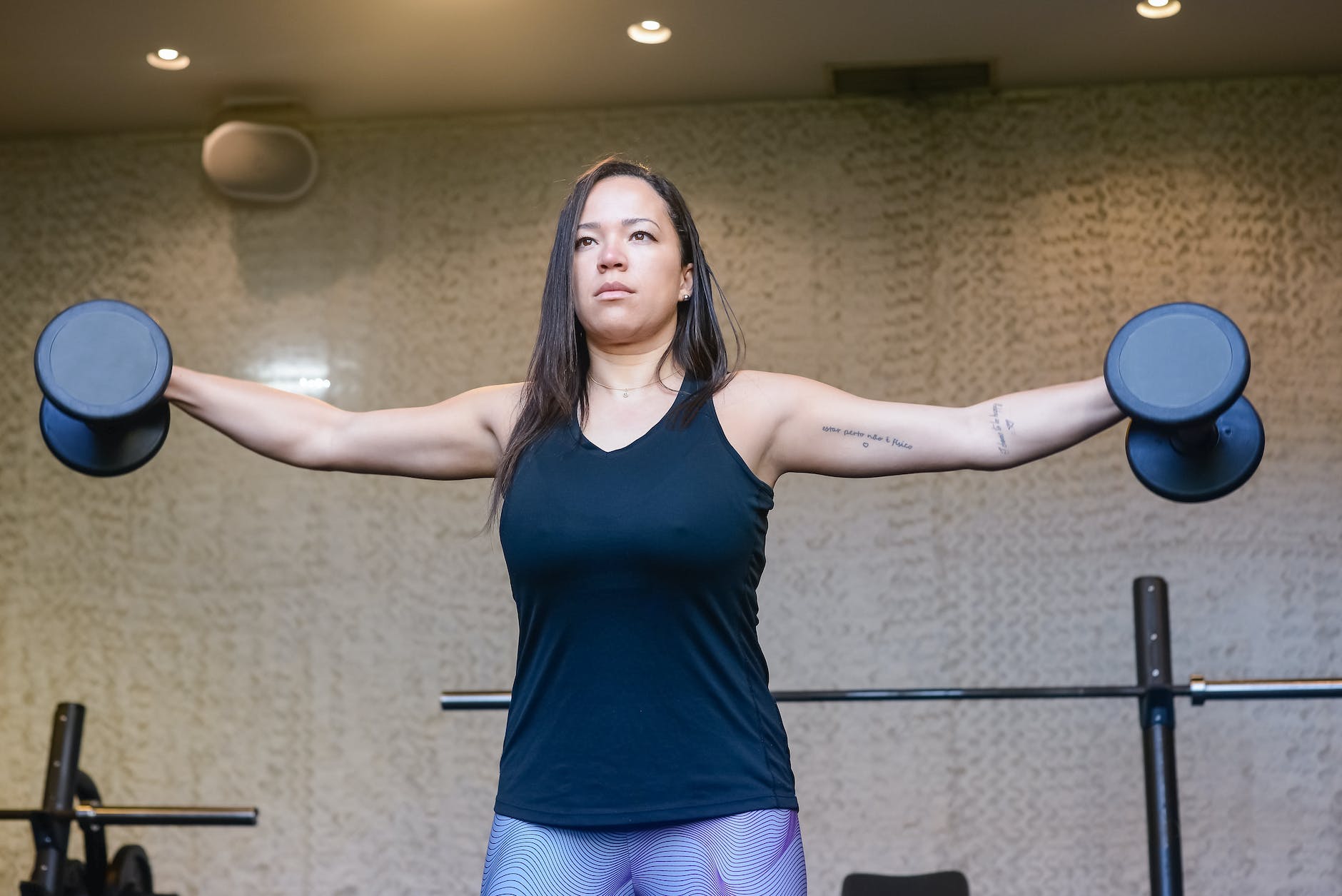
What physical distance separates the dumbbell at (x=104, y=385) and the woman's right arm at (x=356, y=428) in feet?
0.23

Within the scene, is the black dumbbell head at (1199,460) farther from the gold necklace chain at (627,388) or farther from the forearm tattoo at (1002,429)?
the gold necklace chain at (627,388)

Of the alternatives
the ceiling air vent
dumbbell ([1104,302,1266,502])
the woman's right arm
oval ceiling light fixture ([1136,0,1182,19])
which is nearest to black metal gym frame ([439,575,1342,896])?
the woman's right arm

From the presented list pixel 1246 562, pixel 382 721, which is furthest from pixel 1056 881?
pixel 382 721

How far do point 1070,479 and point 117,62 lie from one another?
9.55 feet

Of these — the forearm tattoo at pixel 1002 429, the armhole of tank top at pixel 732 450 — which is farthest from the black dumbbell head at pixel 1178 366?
the armhole of tank top at pixel 732 450

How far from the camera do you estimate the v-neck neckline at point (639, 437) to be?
5.14 ft

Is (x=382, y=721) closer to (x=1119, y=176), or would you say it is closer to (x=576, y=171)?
(x=576, y=171)

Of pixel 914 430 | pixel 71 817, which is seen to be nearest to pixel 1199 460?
pixel 914 430

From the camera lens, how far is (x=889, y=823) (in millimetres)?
3877

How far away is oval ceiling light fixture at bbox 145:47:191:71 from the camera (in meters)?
3.87

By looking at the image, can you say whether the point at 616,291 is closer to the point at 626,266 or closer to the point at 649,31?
the point at 626,266

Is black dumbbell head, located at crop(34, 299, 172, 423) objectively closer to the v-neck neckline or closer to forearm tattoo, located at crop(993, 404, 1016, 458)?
the v-neck neckline

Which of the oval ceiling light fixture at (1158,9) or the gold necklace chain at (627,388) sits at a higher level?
the oval ceiling light fixture at (1158,9)

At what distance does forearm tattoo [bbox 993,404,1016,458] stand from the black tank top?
0.97 ft
